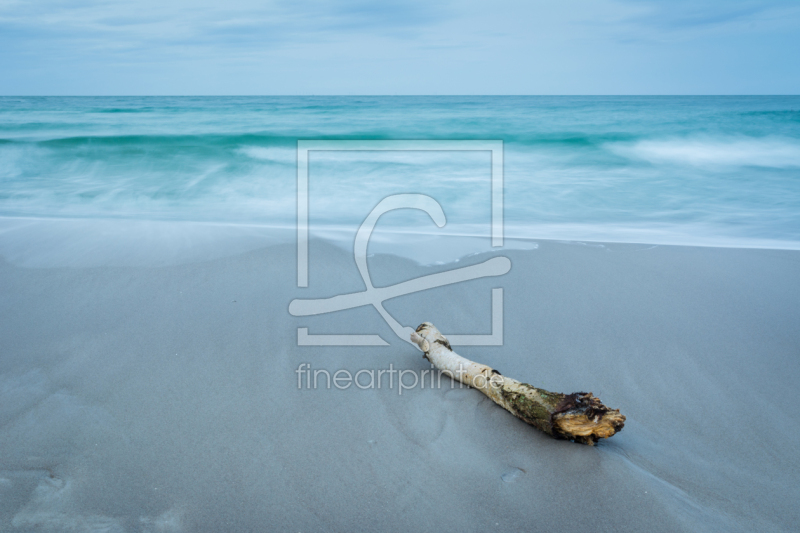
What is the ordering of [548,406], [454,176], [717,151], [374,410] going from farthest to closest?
[717,151] → [454,176] → [374,410] → [548,406]

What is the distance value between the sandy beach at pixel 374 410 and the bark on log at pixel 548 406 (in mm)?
76

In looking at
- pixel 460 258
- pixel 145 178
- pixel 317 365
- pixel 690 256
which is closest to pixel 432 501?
pixel 317 365

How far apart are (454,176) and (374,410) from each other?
313 inches

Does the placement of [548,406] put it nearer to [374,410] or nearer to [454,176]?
[374,410]

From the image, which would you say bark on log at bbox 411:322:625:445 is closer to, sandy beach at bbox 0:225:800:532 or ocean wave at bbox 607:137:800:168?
sandy beach at bbox 0:225:800:532

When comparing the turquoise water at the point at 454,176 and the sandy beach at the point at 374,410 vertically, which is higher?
the turquoise water at the point at 454,176

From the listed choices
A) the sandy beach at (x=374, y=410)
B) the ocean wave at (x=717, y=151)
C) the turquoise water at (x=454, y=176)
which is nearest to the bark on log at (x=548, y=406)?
the sandy beach at (x=374, y=410)

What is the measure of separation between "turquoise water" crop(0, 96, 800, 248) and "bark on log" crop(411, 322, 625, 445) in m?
3.53

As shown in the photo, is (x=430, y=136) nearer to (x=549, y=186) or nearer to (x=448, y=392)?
(x=549, y=186)

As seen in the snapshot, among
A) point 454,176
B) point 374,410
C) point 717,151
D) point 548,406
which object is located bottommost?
point 374,410

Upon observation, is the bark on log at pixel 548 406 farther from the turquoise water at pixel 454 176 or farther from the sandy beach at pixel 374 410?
the turquoise water at pixel 454 176

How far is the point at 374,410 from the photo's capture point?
2768mm

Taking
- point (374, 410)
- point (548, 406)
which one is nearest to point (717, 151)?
point (548, 406)

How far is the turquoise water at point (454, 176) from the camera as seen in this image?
7.25m
